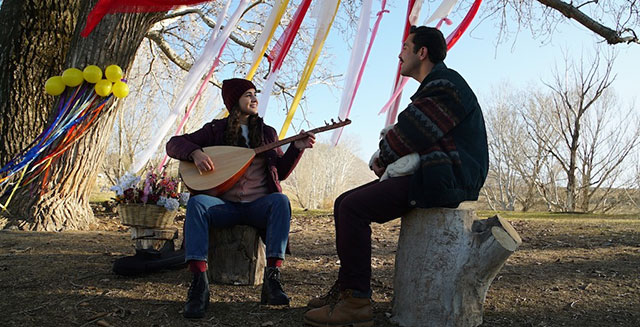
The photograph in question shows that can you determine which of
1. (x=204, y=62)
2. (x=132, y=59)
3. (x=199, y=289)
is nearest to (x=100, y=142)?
(x=132, y=59)

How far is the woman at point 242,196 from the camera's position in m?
2.47

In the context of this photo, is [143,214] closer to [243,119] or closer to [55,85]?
[243,119]

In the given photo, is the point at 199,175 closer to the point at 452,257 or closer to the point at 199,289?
the point at 199,289

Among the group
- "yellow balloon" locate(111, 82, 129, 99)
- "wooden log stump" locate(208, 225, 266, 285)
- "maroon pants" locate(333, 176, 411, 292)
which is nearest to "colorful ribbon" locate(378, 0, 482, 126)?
"wooden log stump" locate(208, 225, 266, 285)

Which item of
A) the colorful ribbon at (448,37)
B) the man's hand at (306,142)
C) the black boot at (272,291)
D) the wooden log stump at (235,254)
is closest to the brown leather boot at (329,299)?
the black boot at (272,291)

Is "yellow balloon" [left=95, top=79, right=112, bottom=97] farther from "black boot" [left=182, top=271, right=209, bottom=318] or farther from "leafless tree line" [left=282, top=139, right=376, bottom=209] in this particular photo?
"leafless tree line" [left=282, top=139, right=376, bottom=209]

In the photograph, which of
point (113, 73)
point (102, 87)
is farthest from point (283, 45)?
point (102, 87)

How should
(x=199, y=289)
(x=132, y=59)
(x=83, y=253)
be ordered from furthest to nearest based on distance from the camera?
(x=132, y=59) → (x=83, y=253) → (x=199, y=289)

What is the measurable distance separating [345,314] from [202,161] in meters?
1.27

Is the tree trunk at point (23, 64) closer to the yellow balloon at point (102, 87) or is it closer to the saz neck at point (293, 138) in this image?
the yellow balloon at point (102, 87)

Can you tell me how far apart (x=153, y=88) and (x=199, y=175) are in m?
9.38

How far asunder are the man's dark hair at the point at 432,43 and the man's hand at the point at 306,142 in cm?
87

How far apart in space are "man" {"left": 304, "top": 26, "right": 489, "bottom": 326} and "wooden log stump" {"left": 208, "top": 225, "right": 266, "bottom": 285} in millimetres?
766

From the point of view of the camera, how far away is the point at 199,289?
237 cm
